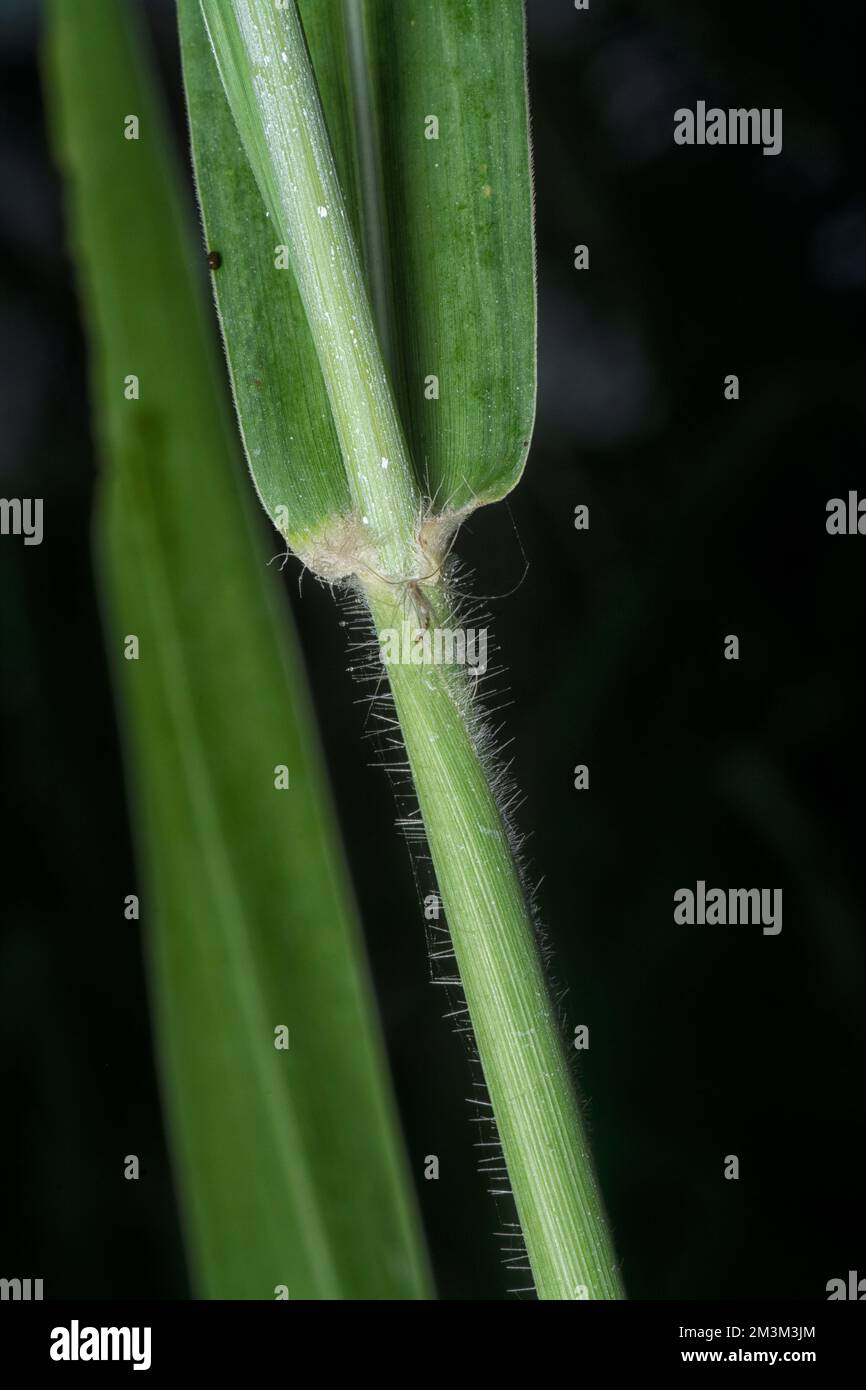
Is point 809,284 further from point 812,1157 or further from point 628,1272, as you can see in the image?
point 628,1272

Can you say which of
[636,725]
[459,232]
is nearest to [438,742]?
[459,232]

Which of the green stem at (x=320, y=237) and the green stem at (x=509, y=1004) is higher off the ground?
the green stem at (x=320, y=237)

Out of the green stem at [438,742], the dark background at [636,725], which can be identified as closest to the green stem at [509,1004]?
the green stem at [438,742]

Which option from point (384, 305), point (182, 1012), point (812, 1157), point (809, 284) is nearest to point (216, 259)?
point (384, 305)

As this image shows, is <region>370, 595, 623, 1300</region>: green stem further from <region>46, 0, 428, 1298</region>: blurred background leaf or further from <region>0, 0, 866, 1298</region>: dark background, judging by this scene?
<region>0, 0, 866, 1298</region>: dark background

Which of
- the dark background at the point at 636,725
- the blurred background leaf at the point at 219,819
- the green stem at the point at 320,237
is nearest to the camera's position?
the green stem at the point at 320,237

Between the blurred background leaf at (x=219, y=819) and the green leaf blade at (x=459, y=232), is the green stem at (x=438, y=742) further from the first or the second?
the blurred background leaf at (x=219, y=819)
